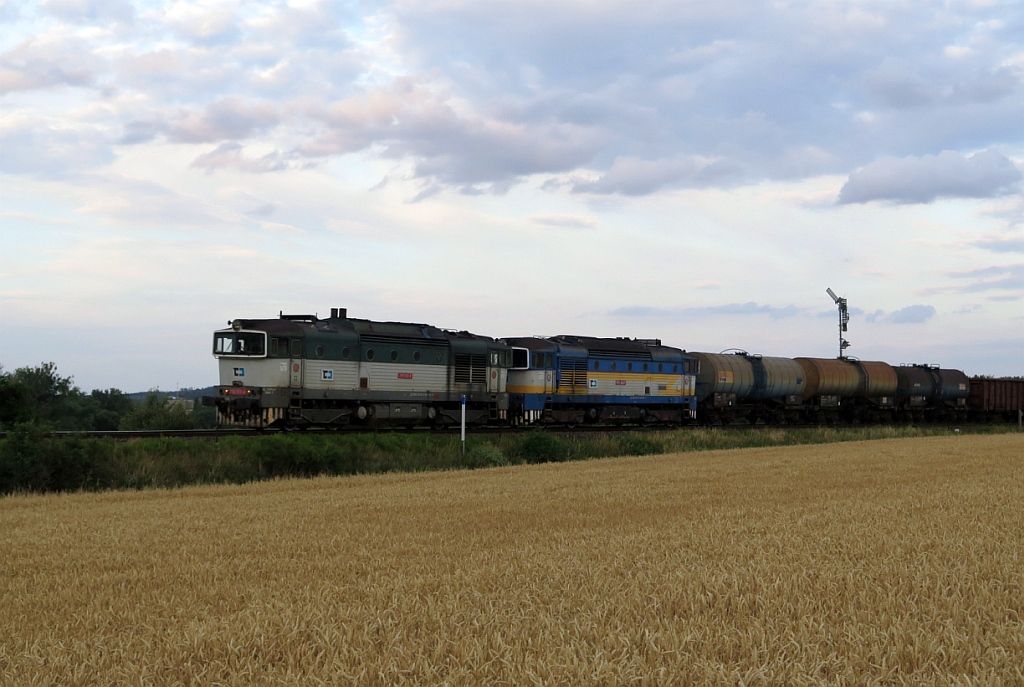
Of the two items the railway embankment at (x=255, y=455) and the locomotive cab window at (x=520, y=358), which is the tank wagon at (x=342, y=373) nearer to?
the locomotive cab window at (x=520, y=358)

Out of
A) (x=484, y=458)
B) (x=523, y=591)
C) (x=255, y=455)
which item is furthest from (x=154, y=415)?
(x=523, y=591)

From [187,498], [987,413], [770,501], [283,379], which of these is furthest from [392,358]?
[987,413]

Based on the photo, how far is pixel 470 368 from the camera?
45.3 metres

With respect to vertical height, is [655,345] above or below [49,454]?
above

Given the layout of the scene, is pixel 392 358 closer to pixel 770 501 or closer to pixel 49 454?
pixel 49 454

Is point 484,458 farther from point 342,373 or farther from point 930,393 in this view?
point 930,393

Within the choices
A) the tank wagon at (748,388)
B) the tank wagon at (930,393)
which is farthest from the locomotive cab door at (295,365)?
the tank wagon at (930,393)

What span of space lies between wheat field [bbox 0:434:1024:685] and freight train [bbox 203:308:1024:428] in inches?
679

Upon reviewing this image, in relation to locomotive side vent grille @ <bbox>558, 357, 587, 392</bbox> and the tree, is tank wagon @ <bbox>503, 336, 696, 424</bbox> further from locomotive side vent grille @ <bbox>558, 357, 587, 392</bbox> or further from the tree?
the tree

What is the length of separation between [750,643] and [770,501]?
1300 cm

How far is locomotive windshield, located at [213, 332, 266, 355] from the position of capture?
38562 mm

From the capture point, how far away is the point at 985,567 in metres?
10.9

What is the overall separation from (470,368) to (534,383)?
4663mm

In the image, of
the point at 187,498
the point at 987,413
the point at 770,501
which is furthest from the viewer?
the point at 987,413
